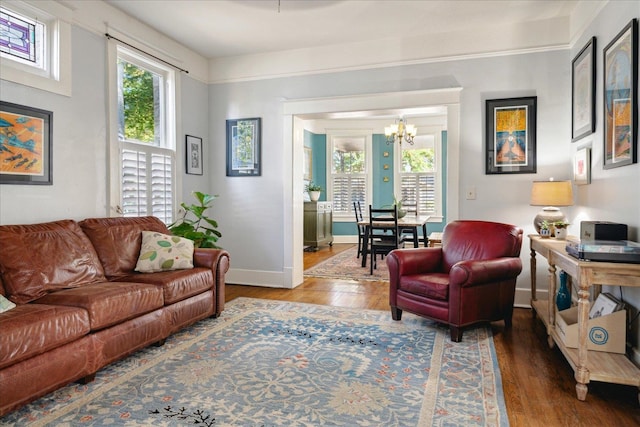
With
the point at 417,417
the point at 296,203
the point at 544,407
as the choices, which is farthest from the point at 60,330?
the point at 296,203

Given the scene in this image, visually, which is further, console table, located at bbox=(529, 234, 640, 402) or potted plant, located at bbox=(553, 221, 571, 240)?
potted plant, located at bbox=(553, 221, 571, 240)

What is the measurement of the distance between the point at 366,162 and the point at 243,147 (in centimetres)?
452

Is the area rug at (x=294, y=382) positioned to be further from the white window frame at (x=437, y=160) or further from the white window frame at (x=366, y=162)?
the white window frame at (x=366, y=162)

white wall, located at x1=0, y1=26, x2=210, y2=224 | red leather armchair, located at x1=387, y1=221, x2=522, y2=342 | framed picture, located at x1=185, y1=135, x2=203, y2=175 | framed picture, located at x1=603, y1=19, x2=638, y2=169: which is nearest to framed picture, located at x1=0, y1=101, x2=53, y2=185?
white wall, located at x1=0, y1=26, x2=210, y2=224

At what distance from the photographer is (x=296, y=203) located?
16.6ft

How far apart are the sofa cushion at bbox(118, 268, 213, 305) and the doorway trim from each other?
5.21 feet

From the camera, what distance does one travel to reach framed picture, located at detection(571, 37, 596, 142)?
3.26m

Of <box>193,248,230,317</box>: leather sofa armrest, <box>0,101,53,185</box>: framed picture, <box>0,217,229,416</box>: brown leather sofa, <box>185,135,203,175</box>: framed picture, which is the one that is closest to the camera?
<box>0,217,229,416</box>: brown leather sofa

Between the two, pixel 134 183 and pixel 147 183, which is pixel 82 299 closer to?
pixel 134 183

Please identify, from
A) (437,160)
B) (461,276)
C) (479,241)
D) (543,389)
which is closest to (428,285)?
(461,276)

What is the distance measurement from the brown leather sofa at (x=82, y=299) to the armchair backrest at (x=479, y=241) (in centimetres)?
211

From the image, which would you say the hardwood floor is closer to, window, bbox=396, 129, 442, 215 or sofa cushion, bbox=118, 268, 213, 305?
sofa cushion, bbox=118, 268, 213, 305

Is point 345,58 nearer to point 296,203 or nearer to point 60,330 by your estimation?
point 296,203

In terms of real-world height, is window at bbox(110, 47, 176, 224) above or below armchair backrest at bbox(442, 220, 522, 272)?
above
